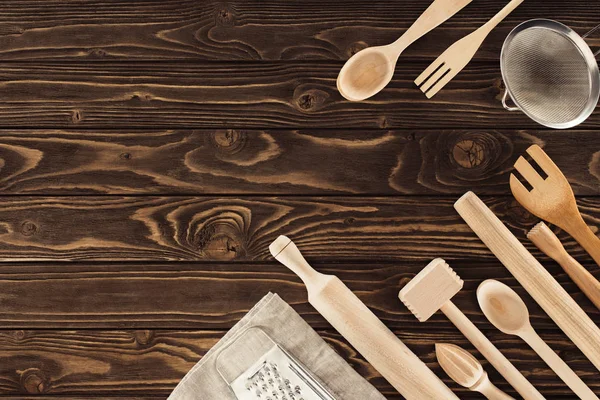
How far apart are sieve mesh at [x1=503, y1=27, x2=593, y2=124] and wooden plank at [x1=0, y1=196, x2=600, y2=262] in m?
0.13

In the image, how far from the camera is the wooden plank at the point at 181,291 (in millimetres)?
795

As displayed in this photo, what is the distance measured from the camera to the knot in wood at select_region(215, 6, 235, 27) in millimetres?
824

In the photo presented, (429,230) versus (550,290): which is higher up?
(429,230)

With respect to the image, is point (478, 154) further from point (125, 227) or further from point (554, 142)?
point (125, 227)

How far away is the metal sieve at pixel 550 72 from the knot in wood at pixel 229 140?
1.14ft

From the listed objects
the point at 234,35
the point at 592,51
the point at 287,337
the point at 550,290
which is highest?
the point at 234,35

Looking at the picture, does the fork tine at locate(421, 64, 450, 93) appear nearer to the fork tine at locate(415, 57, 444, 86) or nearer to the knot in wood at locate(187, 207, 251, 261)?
the fork tine at locate(415, 57, 444, 86)

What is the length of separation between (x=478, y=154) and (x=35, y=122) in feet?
1.97

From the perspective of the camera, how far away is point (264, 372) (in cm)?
77

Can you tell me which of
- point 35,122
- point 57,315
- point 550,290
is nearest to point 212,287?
point 57,315

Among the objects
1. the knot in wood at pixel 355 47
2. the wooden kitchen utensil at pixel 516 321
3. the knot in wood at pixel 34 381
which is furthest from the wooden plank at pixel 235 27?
the knot in wood at pixel 34 381

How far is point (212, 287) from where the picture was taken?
0.80 metres

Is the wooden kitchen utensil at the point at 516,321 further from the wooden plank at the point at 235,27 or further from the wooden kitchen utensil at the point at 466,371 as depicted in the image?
the wooden plank at the point at 235,27

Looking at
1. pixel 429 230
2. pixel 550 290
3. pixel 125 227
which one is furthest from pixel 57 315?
pixel 550 290
